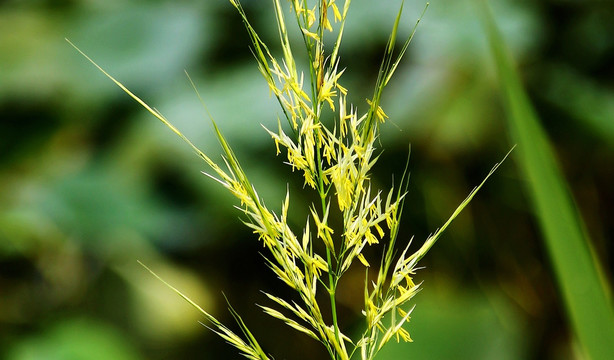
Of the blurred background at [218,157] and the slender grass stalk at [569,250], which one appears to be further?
the blurred background at [218,157]

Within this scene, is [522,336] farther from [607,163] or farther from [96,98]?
[96,98]

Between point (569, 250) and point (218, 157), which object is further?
point (218, 157)

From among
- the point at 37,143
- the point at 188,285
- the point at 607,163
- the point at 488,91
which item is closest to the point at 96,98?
the point at 37,143

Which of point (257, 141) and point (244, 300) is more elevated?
point (257, 141)

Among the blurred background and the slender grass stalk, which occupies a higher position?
the slender grass stalk

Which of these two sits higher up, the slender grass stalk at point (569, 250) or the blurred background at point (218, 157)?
the slender grass stalk at point (569, 250)

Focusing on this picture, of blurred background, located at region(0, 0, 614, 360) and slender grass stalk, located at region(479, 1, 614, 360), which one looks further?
blurred background, located at region(0, 0, 614, 360)

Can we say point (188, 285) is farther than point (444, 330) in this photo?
Yes

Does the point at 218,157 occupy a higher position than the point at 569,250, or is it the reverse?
the point at 569,250
